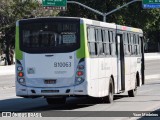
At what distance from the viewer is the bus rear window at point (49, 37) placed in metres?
17.7

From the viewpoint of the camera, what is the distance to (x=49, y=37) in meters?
17.9

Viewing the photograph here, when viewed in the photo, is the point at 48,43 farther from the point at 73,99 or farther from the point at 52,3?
the point at 52,3

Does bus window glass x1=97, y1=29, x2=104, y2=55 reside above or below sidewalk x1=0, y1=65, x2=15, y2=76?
above

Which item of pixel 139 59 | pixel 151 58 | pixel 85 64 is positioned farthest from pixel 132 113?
pixel 151 58

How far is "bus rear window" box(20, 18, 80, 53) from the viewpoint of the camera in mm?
17734

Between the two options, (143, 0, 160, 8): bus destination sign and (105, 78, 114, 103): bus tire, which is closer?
(105, 78, 114, 103): bus tire

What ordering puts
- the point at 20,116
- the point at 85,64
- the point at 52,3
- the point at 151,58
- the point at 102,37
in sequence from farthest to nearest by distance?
the point at 151,58, the point at 52,3, the point at 102,37, the point at 85,64, the point at 20,116

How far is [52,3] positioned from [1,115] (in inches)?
1590

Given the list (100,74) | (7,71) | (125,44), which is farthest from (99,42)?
(7,71)

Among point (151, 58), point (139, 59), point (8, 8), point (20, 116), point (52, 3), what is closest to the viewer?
point (20, 116)

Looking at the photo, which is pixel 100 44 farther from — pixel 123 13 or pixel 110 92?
pixel 123 13

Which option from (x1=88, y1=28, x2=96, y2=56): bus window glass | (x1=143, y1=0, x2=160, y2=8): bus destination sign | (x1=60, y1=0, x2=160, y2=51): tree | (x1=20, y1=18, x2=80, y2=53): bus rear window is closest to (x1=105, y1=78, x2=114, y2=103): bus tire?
(x1=88, y1=28, x2=96, y2=56): bus window glass

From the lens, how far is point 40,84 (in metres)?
17.6

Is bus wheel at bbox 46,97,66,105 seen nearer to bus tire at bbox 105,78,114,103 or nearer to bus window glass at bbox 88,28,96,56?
bus tire at bbox 105,78,114,103
